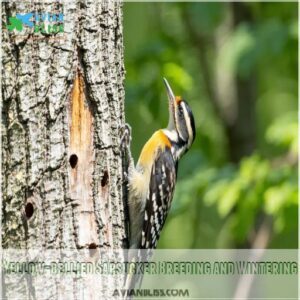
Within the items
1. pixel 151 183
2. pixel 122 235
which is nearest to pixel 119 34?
pixel 122 235

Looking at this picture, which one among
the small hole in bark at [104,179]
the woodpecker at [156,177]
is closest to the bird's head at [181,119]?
the woodpecker at [156,177]

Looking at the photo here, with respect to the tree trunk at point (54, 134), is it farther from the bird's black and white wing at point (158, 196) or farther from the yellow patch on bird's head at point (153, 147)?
the yellow patch on bird's head at point (153, 147)

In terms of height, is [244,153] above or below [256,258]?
above

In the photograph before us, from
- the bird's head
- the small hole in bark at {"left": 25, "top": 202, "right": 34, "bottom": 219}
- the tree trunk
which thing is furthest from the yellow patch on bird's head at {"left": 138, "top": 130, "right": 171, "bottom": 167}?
the small hole in bark at {"left": 25, "top": 202, "right": 34, "bottom": 219}

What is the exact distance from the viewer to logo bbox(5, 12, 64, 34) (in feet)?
11.1

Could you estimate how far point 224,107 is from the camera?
796 centimetres

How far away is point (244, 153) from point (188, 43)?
1.21 metres

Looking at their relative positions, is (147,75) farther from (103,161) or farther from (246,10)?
(103,161)

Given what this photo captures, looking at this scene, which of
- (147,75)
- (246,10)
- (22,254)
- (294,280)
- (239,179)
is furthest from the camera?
(246,10)

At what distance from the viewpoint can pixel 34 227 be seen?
11.2ft

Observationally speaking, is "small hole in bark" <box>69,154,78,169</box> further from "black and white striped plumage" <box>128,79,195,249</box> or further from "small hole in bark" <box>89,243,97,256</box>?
"black and white striped plumage" <box>128,79,195,249</box>

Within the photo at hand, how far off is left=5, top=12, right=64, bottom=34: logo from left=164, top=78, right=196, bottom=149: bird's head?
66.9 inches

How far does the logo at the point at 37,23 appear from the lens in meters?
3.38

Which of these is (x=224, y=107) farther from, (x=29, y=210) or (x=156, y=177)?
(x=29, y=210)
